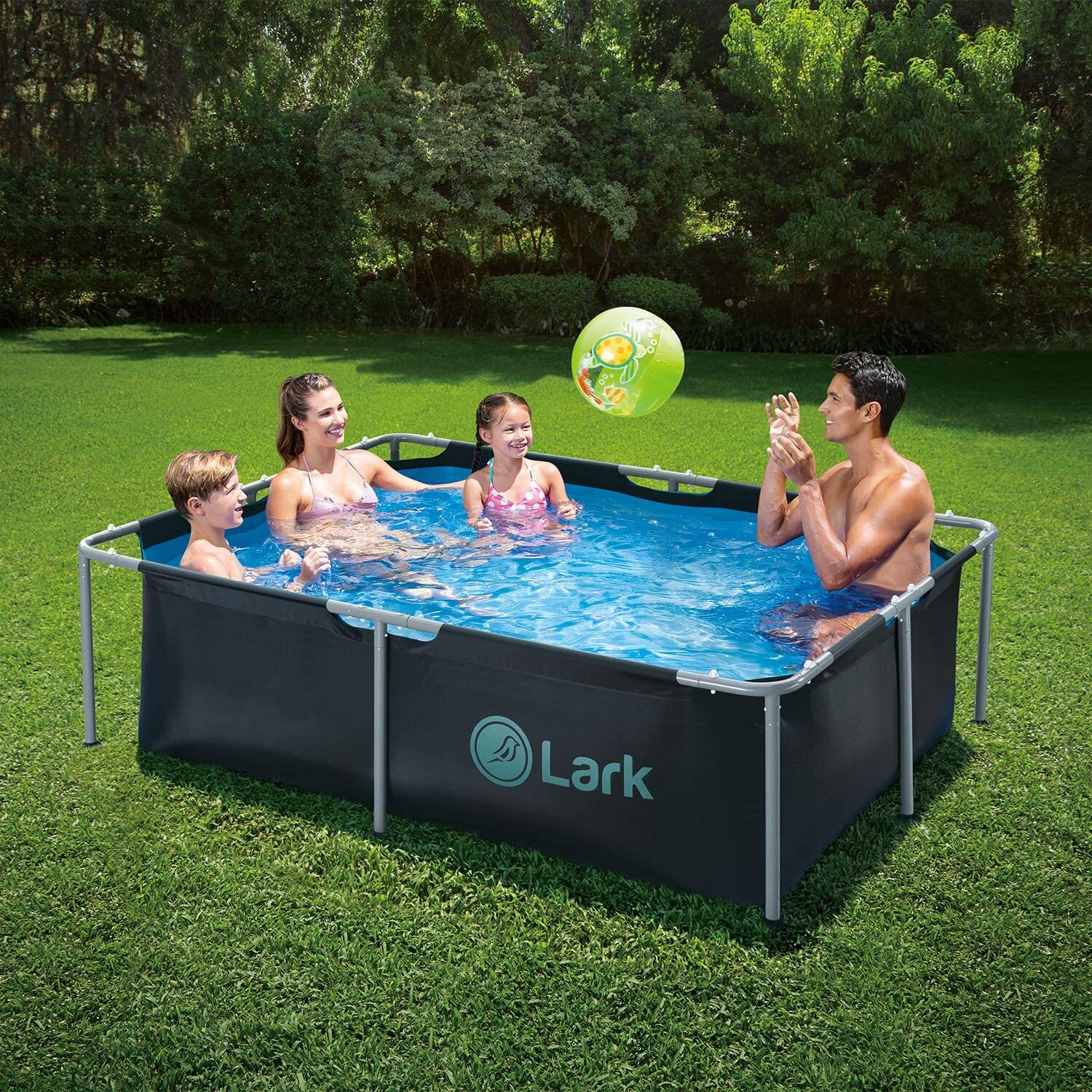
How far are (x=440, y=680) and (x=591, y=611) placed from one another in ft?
5.92

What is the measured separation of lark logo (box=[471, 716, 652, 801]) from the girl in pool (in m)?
2.61

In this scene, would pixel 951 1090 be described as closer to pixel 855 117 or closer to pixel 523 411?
pixel 523 411

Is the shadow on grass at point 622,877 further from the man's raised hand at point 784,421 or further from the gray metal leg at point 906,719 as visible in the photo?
the man's raised hand at point 784,421

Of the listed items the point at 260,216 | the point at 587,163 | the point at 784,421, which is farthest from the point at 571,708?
the point at 260,216

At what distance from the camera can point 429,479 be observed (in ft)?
25.0

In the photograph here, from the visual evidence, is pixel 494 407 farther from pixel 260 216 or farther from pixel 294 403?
pixel 260 216

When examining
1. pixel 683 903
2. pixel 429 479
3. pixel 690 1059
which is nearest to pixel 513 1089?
pixel 690 1059

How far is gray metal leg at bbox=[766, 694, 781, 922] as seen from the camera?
357 centimetres

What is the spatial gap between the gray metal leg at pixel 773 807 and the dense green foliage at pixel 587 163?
597 inches

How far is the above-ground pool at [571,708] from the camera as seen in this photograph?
12.3 ft

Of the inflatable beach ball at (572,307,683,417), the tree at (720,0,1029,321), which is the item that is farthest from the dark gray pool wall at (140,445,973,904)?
the tree at (720,0,1029,321)

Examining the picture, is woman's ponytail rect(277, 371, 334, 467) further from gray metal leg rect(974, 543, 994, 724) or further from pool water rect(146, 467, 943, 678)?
gray metal leg rect(974, 543, 994, 724)

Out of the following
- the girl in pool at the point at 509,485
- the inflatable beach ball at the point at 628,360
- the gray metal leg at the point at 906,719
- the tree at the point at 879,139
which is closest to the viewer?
the gray metal leg at the point at 906,719

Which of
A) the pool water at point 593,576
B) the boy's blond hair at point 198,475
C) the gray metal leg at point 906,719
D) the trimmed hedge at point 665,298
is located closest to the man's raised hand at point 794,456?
the pool water at point 593,576
